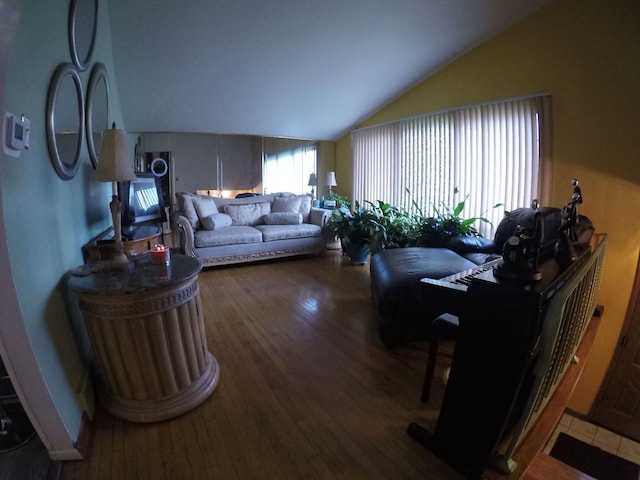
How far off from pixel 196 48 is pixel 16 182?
2.64 m

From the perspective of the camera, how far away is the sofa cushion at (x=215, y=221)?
411 centimetres

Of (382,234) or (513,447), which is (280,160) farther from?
(513,447)

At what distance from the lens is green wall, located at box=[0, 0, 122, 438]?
3.75ft

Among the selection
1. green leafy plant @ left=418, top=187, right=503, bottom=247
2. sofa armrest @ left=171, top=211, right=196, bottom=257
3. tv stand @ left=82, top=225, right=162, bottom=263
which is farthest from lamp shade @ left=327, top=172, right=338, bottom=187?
tv stand @ left=82, top=225, right=162, bottom=263

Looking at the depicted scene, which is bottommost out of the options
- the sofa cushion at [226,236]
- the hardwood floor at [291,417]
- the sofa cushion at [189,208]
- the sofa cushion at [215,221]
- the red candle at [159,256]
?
the hardwood floor at [291,417]

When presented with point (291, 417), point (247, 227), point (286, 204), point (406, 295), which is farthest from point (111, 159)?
point (286, 204)

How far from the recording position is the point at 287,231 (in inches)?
173

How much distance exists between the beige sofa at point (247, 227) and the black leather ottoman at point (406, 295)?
86.3 inches

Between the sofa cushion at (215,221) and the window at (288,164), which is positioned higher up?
the window at (288,164)

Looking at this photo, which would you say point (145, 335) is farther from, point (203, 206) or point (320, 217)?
point (320, 217)

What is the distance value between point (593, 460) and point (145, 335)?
3146mm

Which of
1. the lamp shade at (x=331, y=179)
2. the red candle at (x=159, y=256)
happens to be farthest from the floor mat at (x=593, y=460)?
the lamp shade at (x=331, y=179)

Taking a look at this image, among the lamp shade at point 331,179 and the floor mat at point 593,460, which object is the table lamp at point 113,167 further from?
the lamp shade at point 331,179

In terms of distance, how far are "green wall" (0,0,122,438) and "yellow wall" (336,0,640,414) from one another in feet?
12.1
